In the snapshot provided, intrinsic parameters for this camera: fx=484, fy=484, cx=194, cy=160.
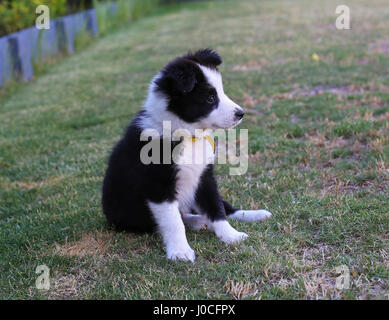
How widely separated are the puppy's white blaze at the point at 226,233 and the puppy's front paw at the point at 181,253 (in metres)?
0.26

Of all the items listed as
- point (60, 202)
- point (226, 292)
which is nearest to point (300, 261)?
point (226, 292)

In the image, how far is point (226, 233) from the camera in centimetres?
305

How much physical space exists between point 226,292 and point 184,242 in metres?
0.50

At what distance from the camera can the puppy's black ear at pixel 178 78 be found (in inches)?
107

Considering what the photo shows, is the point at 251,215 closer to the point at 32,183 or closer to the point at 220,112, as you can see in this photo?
the point at 220,112

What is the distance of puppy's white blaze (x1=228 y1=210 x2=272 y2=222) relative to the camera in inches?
130

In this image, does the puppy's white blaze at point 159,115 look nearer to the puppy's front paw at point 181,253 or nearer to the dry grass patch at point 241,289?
the puppy's front paw at point 181,253

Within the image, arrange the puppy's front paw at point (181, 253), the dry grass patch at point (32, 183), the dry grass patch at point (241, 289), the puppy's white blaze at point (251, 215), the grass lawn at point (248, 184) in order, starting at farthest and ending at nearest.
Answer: the dry grass patch at point (32, 183) < the puppy's white blaze at point (251, 215) < the puppy's front paw at point (181, 253) < the grass lawn at point (248, 184) < the dry grass patch at point (241, 289)

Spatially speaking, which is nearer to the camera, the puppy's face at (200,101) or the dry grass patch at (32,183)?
the puppy's face at (200,101)

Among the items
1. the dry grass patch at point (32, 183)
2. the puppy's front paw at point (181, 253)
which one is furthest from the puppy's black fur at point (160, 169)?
the dry grass patch at point (32, 183)

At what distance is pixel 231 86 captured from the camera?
275 inches

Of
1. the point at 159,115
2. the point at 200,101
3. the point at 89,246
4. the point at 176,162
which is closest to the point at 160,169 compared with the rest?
the point at 176,162

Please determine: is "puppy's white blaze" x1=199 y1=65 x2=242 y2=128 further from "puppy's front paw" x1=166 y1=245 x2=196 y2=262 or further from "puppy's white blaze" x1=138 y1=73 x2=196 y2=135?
"puppy's front paw" x1=166 y1=245 x2=196 y2=262

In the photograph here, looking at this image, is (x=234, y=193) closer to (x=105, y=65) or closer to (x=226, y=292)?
(x=226, y=292)
